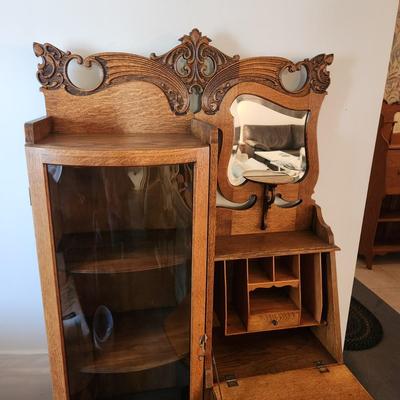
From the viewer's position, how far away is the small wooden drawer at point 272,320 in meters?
1.06

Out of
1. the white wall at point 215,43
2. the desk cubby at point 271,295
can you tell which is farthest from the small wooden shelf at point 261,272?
the white wall at point 215,43

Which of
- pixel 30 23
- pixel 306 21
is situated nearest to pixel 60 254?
pixel 30 23

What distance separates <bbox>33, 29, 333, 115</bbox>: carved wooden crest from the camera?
961mm

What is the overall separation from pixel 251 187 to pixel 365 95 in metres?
0.48

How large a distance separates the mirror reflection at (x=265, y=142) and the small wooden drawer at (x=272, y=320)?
0.39 meters

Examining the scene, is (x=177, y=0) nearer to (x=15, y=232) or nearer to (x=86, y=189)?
(x=86, y=189)

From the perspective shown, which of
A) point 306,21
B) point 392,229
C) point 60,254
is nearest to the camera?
point 60,254

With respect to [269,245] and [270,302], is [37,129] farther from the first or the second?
[270,302]

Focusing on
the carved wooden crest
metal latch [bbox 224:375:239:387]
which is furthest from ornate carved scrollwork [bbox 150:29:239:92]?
metal latch [bbox 224:375:239:387]

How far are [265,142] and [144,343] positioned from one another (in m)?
0.68

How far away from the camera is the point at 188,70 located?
102 centimetres

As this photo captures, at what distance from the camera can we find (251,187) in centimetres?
114

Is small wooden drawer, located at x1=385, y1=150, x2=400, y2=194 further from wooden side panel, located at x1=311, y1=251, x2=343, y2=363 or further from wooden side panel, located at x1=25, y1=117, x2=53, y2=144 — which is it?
wooden side panel, located at x1=25, y1=117, x2=53, y2=144

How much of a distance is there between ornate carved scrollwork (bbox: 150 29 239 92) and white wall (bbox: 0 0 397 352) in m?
0.06
